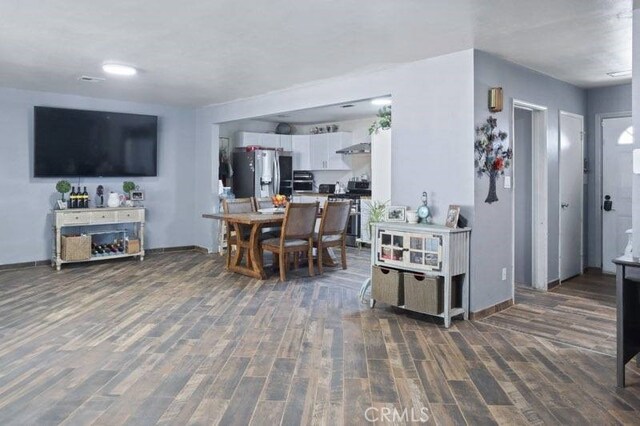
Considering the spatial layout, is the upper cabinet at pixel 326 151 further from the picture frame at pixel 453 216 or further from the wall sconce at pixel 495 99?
the picture frame at pixel 453 216

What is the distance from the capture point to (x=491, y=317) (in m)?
4.11

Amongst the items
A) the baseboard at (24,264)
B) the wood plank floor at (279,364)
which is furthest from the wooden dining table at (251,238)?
the baseboard at (24,264)

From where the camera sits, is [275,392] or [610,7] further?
[610,7]

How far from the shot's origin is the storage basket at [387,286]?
13.4 feet

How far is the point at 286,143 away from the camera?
9.34 metres

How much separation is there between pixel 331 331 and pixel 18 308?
2874 mm

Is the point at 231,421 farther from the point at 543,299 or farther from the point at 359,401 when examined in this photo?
the point at 543,299

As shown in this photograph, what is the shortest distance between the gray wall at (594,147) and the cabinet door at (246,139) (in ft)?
17.8

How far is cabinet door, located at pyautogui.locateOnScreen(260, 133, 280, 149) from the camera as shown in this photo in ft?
29.3

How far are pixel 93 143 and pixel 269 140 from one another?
10.8ft

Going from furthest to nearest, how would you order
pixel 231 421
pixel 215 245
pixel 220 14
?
pixel 215 245 → pixel 220 14 → pixel 231 421

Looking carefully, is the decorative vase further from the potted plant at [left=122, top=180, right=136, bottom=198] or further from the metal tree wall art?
the potted plant at [left=122, top=180, right=136, bottom=198]

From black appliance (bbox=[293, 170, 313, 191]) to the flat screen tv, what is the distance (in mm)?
2967

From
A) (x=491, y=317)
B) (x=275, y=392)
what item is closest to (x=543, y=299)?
(x=491, y=317)
